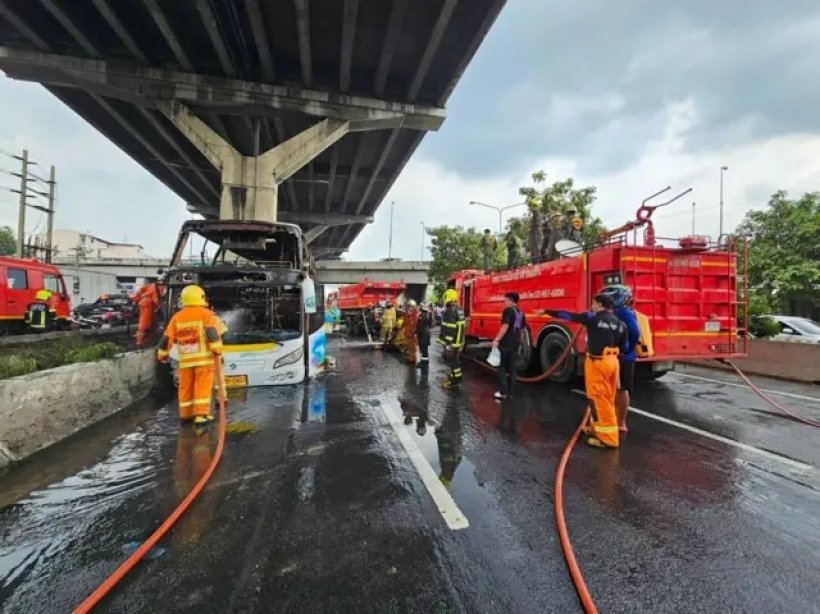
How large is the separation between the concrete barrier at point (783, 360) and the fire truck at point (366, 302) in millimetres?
13646

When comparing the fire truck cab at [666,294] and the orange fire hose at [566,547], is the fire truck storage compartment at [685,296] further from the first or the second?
the orange fire hose at [566,547]

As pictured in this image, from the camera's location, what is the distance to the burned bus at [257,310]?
697 centimetres

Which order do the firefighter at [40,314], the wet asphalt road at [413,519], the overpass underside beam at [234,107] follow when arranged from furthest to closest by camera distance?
the overpass underside beam at [234,107], the firefighter at [40,314], the wet asphalt road at [413,519]

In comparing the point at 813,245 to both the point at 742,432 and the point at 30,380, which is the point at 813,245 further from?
the point at 30,380

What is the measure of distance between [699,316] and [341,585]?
714 cm

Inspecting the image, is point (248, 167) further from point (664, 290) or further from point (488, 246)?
point (664, 290)

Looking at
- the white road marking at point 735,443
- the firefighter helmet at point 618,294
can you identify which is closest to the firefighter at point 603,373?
the firefighter helmet at point 618,294

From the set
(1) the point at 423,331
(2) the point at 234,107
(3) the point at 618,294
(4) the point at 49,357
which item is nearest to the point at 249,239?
(4) the point at 49,357

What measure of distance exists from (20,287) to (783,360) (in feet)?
64.8

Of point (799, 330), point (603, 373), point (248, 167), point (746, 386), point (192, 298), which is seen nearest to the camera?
point (603, 373)

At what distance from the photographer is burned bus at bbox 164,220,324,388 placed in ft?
22.9

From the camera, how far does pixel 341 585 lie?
2.38m

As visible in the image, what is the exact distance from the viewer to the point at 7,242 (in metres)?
69.8

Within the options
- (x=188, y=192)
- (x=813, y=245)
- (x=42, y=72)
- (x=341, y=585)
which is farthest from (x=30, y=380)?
(x=813, y=245)
